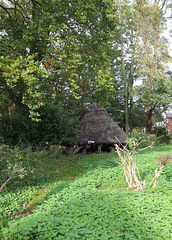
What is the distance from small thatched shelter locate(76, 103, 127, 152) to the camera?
13937 millimetres

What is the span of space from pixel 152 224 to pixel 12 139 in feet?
33.3

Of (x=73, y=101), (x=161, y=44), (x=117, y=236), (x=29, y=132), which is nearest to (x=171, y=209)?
(x=117, y=236)

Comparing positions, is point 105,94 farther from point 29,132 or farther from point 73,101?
point 73,101

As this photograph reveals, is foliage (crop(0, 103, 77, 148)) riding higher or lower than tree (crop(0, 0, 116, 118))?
lower

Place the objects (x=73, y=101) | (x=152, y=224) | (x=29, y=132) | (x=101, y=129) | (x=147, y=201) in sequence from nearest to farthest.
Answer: (x=152, y=224), (x=147, y=201), (x=29, y=132), (x=101, y=129), (x=73, y=101)

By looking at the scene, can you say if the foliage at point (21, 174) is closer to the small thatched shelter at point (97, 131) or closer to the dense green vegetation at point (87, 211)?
the dense green vegetation at point (87, 211)

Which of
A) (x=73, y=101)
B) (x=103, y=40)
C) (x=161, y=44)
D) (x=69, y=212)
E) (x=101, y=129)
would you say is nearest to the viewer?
(x=69, y=212)

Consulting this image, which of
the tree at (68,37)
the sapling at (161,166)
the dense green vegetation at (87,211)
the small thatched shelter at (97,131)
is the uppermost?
the tree at (68,37)

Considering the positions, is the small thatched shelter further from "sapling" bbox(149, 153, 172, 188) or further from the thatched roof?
"sapling" bbox(149, 153, 172, 188)

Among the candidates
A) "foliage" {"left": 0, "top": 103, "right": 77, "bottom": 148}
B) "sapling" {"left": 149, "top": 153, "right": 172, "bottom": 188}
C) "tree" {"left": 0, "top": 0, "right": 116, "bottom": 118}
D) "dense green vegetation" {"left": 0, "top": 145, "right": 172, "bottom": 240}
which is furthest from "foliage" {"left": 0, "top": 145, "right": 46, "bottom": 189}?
"foliage" {"left": 0, "top": 103, "right": 77, "bottom": 148}

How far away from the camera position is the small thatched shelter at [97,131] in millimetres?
13937

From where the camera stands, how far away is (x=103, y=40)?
10086mm

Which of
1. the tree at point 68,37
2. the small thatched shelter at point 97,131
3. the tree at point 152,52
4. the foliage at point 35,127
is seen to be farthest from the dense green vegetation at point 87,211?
the tree at point 152,52

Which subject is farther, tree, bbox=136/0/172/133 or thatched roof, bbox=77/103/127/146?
tree, bbox=136/0/172/133
